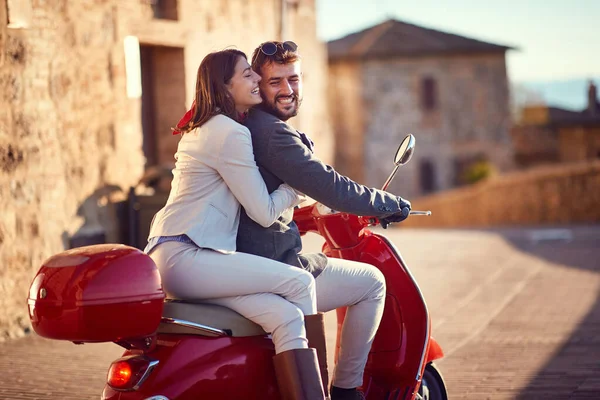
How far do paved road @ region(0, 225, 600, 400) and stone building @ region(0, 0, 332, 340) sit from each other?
0.87 metres

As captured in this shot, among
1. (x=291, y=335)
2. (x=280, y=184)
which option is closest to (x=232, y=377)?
(x=291, y=335)

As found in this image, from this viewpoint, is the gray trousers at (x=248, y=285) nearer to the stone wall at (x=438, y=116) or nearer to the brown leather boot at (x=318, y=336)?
the brown leather boot at (x=318, y=336)

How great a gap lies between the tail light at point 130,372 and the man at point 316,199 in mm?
547

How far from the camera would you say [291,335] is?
3158 mm

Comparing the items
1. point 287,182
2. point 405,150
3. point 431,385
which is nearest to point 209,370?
point 287,182

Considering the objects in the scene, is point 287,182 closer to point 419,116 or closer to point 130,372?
point 130,372

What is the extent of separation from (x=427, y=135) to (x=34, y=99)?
1330 inches

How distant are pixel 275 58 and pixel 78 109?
14.8ft

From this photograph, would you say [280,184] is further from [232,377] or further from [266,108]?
[232,377]

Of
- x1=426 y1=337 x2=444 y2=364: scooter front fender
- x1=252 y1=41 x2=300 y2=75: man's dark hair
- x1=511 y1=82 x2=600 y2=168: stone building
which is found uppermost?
x1=252 y1=41 x2=300 y2=75: man's dark hair

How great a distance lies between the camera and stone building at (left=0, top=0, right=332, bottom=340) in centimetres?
684

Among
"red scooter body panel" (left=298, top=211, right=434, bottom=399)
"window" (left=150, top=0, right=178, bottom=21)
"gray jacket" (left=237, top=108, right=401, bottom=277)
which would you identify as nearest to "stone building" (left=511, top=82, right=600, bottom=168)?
"window" (left=150, top=0, right=178, bottom=21)

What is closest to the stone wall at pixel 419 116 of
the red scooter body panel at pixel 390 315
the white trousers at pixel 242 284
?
the red scooter body panel at pixel 390 315

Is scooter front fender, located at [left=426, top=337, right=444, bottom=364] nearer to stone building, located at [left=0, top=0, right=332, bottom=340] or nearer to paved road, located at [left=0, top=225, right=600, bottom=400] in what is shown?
paved road, located at [left=0, top=225, right=600, bottom=400]
